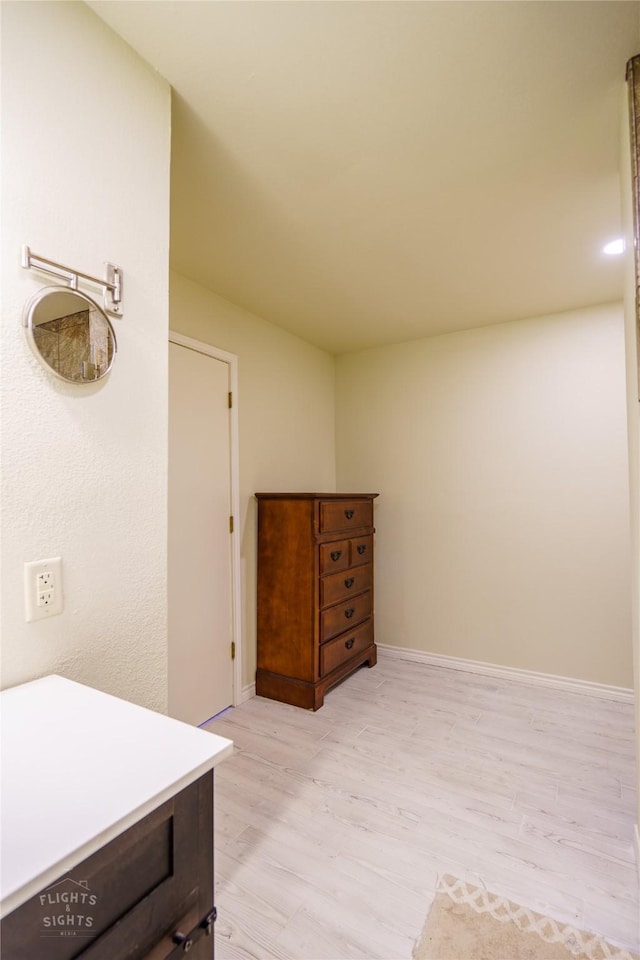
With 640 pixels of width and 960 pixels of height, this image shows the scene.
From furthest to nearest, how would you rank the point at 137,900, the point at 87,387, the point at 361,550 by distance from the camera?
the point at 361,550, the point at 87,387, the point at 137,900

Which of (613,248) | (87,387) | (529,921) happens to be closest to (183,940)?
(87,387)

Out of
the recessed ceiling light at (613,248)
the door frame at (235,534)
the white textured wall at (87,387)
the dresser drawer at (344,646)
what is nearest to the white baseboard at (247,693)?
the door frame at (235,534)

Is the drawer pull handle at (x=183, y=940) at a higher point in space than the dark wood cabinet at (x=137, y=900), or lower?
lower

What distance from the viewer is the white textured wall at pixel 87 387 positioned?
973mm

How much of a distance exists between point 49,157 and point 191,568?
187 centimetres

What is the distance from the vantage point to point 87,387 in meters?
1.11

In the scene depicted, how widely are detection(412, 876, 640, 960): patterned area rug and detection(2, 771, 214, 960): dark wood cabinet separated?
0.92 meters

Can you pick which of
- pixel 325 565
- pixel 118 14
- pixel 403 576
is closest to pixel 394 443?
pixel 403 576

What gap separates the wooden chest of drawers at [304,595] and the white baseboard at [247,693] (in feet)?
0.11

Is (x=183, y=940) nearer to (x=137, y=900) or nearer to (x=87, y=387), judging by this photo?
(x=137, y=900)

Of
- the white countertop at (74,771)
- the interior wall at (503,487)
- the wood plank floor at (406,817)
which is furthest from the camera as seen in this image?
the interior wall at (503,487)

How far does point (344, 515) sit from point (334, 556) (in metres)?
0.28

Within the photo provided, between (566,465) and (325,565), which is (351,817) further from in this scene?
(566,465)

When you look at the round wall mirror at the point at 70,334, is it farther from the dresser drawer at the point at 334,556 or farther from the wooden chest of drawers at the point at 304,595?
the dresser drawer at the point at 334,556
